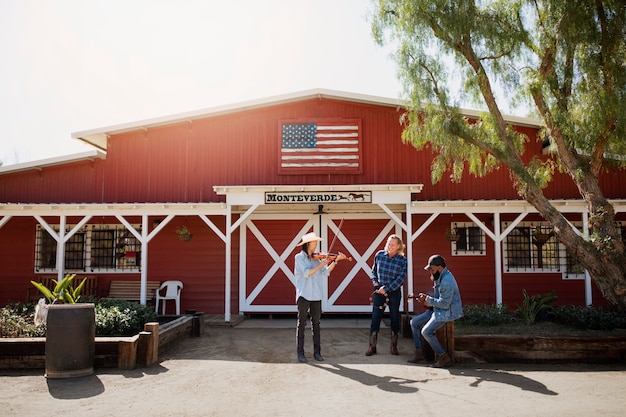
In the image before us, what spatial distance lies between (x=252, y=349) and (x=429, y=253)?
5780 mm

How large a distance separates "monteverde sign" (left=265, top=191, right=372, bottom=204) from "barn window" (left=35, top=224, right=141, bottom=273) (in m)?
4.26

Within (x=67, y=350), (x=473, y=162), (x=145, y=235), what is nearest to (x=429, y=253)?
(x=473, y=162)

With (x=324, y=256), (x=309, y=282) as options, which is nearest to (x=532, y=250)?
(x=324, y=256)

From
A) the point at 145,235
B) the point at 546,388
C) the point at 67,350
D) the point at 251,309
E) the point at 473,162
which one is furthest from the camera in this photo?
the point at 251,309

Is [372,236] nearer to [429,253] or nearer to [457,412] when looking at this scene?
[429,253]

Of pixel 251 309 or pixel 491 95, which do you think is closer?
pixel 491 95

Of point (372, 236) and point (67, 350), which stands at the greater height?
point (372, 236)

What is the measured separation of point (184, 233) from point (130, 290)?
6.42ft

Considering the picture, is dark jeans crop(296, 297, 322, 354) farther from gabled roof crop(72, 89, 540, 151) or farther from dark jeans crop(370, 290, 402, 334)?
gabled roof crop(72, 89, 540, 151)

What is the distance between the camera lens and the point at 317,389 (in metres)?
6.06

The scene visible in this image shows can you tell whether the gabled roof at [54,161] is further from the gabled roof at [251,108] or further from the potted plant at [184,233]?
the potted plant at [184,233]

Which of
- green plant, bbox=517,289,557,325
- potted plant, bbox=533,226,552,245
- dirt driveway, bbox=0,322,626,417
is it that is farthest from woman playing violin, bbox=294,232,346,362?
potted plant, bbox=533,226,552,245

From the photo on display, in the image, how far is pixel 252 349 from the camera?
8602 millimetres

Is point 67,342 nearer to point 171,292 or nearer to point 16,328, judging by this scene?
point 16,328
